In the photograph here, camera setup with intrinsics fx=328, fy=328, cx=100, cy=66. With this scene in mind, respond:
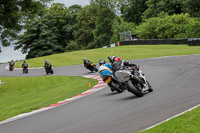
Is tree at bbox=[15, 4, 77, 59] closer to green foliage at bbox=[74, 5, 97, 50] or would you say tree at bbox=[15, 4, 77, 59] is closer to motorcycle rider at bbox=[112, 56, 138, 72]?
green foliage at bbox=[74, 5, 97, 50]

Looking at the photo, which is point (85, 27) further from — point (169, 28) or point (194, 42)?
point (194, 42)

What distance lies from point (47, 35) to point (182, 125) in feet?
255

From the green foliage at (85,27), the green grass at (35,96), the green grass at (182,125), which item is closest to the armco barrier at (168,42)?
the green grass at (35,96)

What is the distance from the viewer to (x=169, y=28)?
56.4 m

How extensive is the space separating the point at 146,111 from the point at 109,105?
6.61 feet

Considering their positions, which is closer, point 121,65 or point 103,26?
point 121,65

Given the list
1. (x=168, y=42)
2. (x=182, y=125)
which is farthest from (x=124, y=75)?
(x=168, y=42)

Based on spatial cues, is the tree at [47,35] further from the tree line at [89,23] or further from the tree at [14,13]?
the tree at [14,13]

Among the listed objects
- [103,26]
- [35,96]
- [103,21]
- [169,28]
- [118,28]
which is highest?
[103,21]

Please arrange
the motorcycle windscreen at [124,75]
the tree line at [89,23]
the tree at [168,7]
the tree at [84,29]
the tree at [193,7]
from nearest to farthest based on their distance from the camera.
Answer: the motorcycle windscreen at [124,75], the tree at [193,7], the tree at [168,7], the tree line at [89,23], the tree at [84,29]

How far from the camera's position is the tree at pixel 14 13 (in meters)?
21.5

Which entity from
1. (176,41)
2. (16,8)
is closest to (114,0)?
(176,41)

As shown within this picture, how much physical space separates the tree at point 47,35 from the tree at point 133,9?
50.1 ft

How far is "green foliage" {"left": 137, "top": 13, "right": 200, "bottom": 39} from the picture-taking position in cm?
5194
